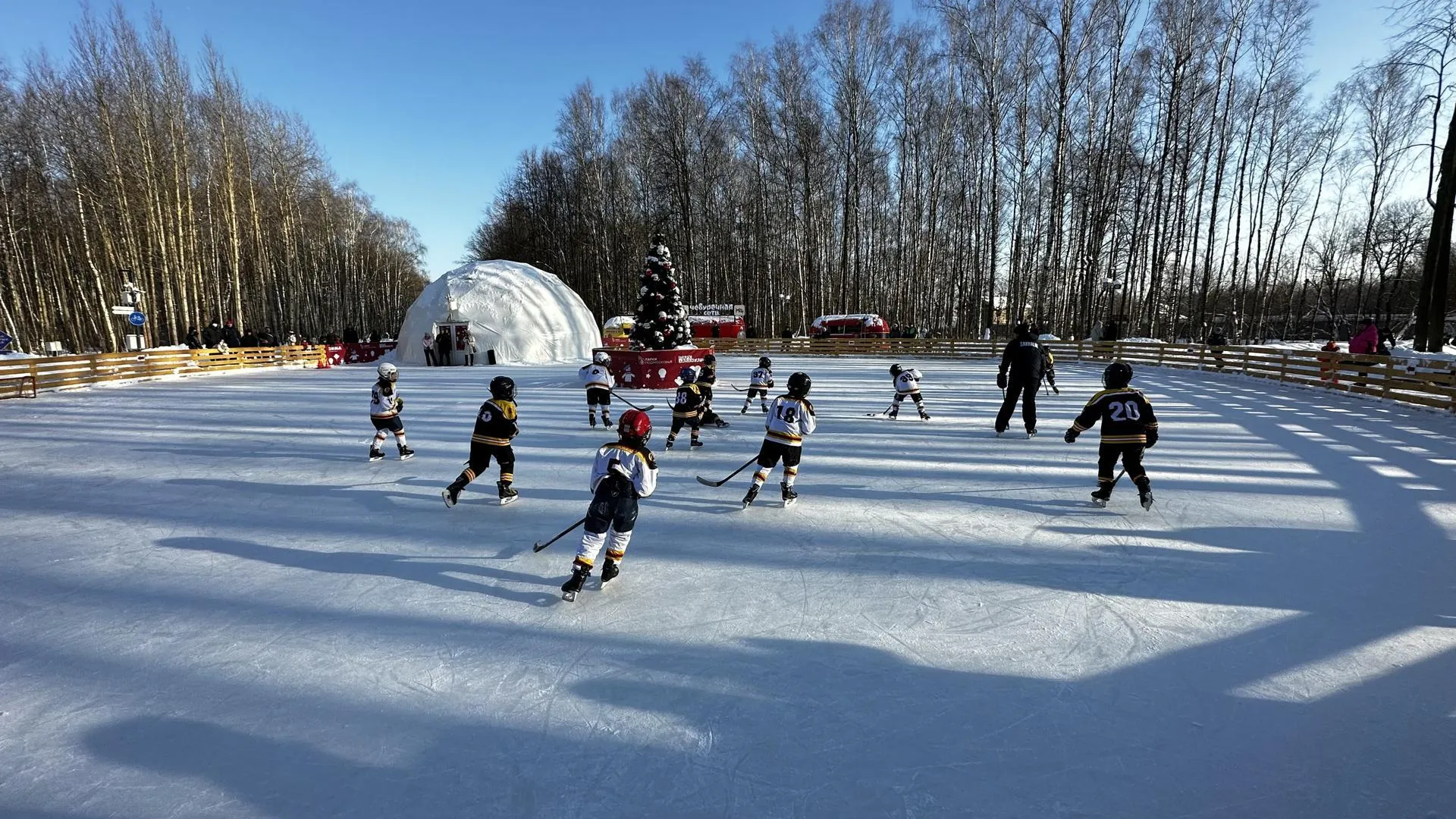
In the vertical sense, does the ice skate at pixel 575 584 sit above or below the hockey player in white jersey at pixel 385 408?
below

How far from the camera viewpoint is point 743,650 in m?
3.11

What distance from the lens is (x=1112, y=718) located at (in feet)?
8.28

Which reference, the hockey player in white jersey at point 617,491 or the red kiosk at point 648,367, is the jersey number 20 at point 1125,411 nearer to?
the hockey player in white jersey at point 617,491

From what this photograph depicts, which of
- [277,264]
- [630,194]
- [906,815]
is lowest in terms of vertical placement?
[906,815]

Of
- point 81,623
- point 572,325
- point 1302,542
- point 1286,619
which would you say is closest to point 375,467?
point 81,623

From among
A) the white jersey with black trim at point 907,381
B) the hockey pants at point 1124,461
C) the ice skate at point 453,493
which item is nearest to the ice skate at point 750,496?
the ice skate at point 453,493

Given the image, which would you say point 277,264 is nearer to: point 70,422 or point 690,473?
point 70,422

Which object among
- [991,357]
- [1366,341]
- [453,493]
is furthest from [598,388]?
[991,357]

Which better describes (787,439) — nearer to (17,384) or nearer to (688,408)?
(688,408)

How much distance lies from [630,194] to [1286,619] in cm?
4029

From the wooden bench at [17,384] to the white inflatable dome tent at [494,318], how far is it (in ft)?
37.3

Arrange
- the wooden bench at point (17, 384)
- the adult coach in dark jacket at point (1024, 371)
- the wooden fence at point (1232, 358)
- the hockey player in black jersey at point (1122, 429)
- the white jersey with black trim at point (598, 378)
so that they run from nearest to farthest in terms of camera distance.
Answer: the hockey player in black jersey at point (1122, 429), the adult coach in dark jacket at point (1024, 371), the white jersey with black trim at point (598, 378), the wooden fence at point (1232, 358), the wooden bench at point (17, 384)

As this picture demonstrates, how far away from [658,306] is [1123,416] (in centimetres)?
1298

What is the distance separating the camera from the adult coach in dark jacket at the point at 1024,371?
27.7 feet
